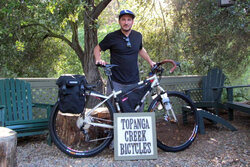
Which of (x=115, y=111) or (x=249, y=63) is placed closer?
(x=115, y=111)

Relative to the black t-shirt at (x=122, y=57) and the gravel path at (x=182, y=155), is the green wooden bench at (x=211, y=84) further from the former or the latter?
the black t-shirt at (x=122, y=57)

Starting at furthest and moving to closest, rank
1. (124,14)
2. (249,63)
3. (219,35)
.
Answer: (249,63) < (219,35) < (124,14)

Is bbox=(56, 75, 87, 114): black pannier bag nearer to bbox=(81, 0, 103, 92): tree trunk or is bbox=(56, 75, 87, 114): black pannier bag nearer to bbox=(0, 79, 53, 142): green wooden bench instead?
bbox=(0, 79, 53, 142): green wooden bench

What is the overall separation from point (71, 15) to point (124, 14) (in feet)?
2.60

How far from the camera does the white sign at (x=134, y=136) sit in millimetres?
3072

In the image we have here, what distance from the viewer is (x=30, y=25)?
5344 mm

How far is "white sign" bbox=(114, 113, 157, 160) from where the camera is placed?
10.1 feet

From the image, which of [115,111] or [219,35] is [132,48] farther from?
[219,35]

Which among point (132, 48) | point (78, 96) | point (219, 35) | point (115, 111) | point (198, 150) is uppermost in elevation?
point (219, 35)

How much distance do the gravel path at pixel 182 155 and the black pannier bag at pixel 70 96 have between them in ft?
2.19

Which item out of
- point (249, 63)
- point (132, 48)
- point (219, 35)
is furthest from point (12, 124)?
point (249, 63)

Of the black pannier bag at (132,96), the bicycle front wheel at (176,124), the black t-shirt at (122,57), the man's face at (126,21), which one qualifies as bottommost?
the bicycle front wheel at (176,124)

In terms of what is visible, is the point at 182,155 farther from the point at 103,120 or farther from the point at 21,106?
the point at 21,106

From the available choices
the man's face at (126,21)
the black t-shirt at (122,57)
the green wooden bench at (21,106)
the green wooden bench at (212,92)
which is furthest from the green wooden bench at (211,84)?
the green wooden bench at (21,106)
